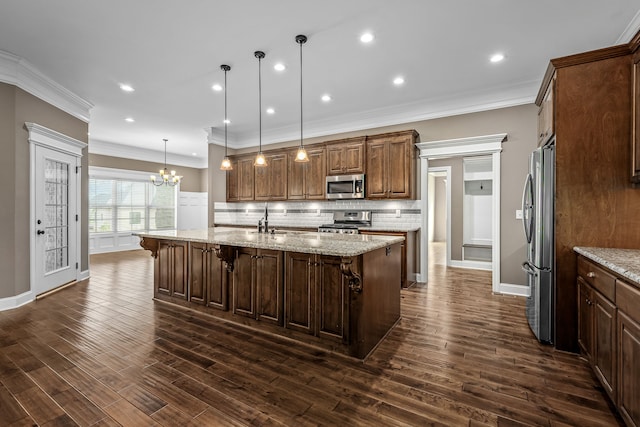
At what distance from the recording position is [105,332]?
2910 mm

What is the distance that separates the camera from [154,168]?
9.25 metres

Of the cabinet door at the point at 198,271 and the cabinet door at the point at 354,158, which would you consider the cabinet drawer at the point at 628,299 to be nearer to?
the cabinet door at the point at 198,271

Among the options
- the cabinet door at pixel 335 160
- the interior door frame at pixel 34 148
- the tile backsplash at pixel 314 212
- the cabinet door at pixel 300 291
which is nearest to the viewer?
the cabinet door at pixel 300 291

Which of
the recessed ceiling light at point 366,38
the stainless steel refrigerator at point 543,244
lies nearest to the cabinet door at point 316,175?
the recessed ceiling light at point 366,38

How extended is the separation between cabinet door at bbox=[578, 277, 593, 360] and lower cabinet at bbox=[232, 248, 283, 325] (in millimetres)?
2427

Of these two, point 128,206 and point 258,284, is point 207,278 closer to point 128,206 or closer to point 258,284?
point 258,284

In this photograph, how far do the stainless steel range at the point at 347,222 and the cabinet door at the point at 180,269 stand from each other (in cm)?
246

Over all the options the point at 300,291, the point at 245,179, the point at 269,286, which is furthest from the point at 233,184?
the point at 300,291

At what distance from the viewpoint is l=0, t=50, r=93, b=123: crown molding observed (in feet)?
11.5

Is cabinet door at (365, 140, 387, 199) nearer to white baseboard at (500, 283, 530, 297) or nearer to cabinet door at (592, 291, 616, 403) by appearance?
white baseboard at (500, 283, 530, 297)

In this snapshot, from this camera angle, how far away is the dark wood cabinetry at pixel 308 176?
5637mm

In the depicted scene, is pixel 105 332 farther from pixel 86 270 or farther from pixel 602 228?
pixel 602 228

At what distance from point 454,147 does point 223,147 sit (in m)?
4.88

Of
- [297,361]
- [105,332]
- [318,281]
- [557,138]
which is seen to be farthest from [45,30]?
[557,138]
